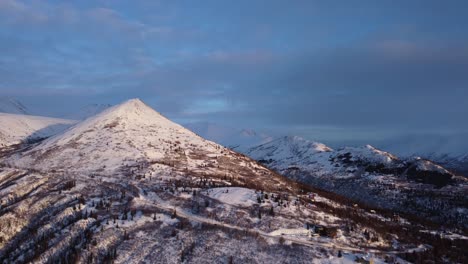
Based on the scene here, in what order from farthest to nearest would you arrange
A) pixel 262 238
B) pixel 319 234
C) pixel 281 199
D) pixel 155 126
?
pixel 155 126, pixel 281 199, pixel 319 234, pixel 262 238

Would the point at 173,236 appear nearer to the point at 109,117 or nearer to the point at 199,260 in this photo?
the point at 199,260

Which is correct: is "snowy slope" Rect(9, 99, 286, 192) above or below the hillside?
above

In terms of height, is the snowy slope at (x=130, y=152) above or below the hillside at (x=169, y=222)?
above

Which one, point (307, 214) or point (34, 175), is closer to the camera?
point (307, 214)

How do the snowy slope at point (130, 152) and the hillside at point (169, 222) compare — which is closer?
the hillside at point (169, 222)

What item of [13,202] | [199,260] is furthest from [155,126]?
[199,260]

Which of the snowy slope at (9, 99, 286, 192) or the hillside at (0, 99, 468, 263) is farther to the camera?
the snowy slope at (9, 99, 286, 192)

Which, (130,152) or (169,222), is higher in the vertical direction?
(130,152)

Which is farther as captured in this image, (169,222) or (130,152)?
(130,152)
